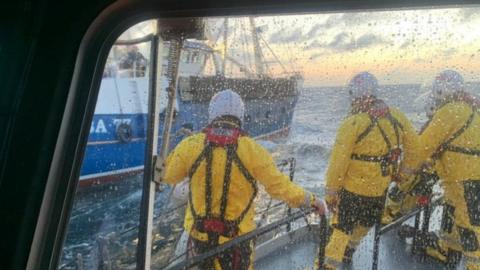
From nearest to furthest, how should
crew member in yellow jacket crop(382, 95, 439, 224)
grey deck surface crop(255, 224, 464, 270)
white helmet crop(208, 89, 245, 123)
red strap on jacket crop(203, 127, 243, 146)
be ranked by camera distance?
white helmet crop(208, 89, 245, 123), grey deck surface crop(255, 224, 464, 270), crew member in yellow jacket crop(382, 95, 439, 224), red strap on jacket crop(203, 127, 243, 146)

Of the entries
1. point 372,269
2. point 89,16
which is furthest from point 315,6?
point 372,269

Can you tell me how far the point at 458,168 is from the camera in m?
1.75

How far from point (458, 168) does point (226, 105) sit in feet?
3.13

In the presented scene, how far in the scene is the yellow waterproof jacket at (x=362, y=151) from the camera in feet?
4.90

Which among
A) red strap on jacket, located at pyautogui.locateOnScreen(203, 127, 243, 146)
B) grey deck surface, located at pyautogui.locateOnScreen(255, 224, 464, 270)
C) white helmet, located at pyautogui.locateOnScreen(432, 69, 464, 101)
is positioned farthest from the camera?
red strap on jacket, located at pyautogui.locateOnScreen(203, 127, 243, 146)

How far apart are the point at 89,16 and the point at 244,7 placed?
1.54ft

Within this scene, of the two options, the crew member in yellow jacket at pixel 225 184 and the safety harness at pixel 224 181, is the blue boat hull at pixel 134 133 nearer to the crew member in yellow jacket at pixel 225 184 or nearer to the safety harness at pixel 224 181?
the crew member in yellow jacket at pixel 225 184

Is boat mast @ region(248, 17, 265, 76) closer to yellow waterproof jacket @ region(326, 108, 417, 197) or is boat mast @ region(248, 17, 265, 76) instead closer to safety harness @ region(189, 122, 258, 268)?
yellow waterproof jacket @ region(326, 108, 417, 197)

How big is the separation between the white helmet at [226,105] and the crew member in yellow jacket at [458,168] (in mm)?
661

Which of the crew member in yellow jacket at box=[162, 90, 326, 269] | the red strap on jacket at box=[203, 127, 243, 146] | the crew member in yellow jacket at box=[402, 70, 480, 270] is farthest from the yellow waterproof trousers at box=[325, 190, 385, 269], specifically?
the red strap on jacket at box=[203, 127, 243, 146]

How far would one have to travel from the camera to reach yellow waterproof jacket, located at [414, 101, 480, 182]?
1.70 m

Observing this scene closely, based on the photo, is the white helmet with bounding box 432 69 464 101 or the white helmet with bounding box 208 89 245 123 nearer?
the white helmet with bounding box 432 69 464 101

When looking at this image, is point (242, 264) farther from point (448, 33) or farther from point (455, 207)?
point (448, 33)

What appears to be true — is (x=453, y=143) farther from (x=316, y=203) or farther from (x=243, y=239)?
(x=243, y=239)
